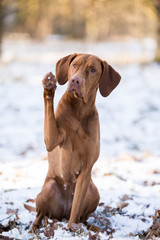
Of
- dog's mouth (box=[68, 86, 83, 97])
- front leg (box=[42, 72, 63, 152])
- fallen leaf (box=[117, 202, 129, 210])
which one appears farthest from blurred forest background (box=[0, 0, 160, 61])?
front leg (box=[42, 72, 63, 152])

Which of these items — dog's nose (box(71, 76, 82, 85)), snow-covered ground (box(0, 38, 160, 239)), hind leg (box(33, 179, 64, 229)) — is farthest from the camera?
snow-covered ground (box(0, 38, 160, 239))

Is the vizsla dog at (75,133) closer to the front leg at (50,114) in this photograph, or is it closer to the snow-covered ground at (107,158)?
the front leg at (50,114)

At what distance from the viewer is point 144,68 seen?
604 inches

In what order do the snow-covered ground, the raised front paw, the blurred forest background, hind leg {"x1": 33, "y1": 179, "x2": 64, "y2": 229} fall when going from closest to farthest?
the raised front paw
hind leg {"x1": 33, "y1": 179, "x2": 64, "y2": 229}
the snow-covered ground
the blurred forest background

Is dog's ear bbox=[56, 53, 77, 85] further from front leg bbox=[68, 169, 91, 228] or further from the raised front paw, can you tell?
front leg bbox=[68, 169, 91, 228]

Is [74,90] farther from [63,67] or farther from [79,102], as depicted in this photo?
[63,67]

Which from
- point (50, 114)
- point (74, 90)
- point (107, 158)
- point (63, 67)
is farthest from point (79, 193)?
point (107, 158)

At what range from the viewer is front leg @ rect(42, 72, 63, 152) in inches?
116

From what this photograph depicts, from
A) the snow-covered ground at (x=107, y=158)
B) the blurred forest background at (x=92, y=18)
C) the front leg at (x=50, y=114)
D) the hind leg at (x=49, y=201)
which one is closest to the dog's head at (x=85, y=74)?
the front leg at (x=50, y=114)

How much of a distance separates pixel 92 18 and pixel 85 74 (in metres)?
25.9

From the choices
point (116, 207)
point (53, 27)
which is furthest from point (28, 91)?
point (53, 27)

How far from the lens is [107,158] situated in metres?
6.49

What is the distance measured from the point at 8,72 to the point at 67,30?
130ft

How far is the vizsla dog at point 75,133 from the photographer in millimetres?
3199
